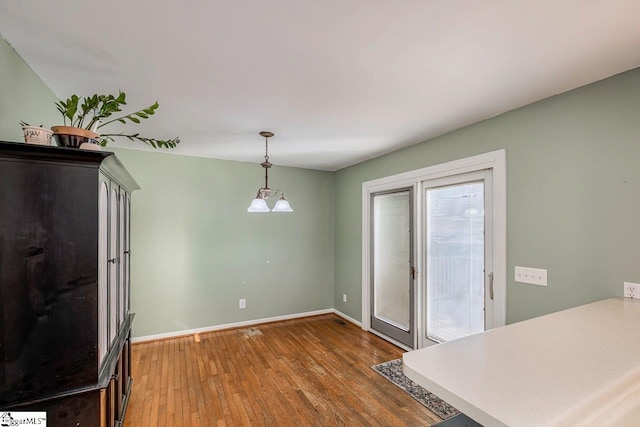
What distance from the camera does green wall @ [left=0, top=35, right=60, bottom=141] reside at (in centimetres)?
152

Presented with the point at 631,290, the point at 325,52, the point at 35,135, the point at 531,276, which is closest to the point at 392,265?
the point at 531,276

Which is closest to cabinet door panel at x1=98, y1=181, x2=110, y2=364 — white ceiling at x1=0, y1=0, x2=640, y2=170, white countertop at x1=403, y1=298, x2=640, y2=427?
white ceiling at x1=0, y1=0, x2=640, y2=170

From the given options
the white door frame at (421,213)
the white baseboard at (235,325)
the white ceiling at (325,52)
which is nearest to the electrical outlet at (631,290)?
the white door frame at (421,213)

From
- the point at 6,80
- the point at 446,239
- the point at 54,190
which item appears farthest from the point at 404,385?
the point at 6,80

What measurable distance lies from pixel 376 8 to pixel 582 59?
1.33m

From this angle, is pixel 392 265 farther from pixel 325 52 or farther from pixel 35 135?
pixel 35 135

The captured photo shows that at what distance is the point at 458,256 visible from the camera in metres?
2.96

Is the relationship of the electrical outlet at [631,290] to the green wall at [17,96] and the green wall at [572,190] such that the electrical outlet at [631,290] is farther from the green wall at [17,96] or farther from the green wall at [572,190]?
the green wall at [17,96]

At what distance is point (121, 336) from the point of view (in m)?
2.10

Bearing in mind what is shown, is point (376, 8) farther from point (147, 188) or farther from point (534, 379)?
point (147, 188)

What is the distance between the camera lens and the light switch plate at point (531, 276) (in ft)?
7.26

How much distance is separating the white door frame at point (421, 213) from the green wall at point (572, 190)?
54 millimetres

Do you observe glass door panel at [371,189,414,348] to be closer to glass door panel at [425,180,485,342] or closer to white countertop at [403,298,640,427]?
glass door panel at [425,180,485,342]

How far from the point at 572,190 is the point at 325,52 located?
1962mm
